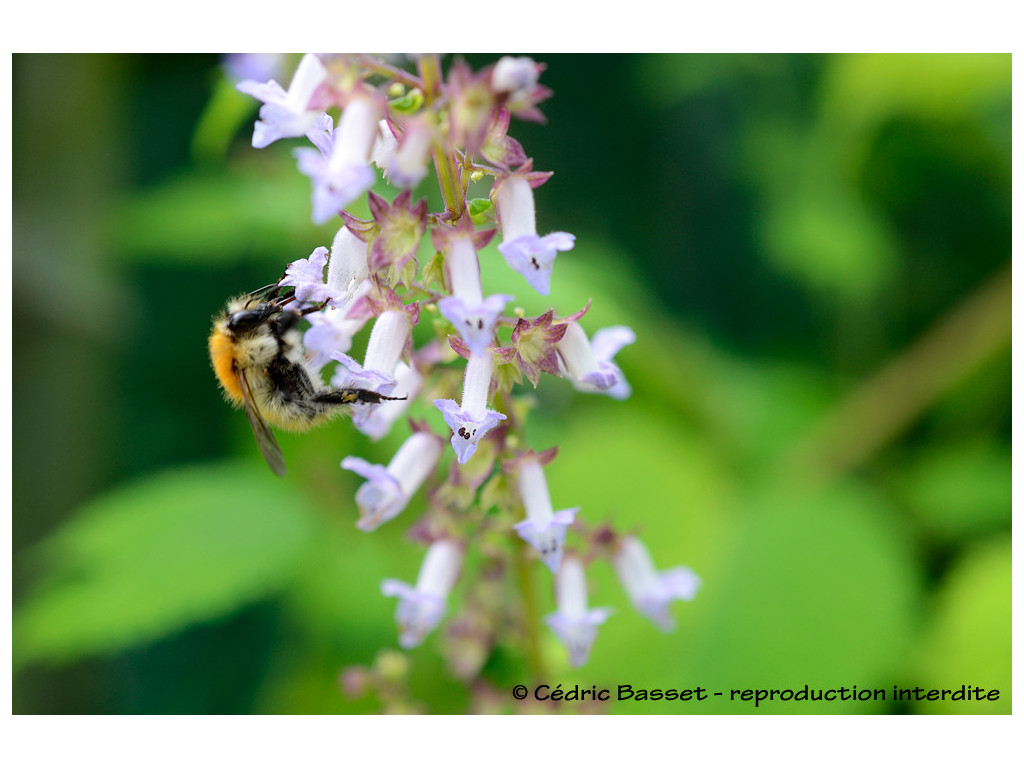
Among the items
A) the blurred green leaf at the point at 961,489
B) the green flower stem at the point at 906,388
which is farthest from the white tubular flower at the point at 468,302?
the blurred green leaf at the point at 961,489

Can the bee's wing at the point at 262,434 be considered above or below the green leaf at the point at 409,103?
below

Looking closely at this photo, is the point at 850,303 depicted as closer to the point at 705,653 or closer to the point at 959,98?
the point at 959,98

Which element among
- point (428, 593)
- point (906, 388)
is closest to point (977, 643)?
point (906, 388)

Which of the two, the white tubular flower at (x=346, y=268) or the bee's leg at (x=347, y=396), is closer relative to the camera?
the white tubular flower at (x=346, y=268)

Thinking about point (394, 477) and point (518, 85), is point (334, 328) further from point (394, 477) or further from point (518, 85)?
point (518, 85)

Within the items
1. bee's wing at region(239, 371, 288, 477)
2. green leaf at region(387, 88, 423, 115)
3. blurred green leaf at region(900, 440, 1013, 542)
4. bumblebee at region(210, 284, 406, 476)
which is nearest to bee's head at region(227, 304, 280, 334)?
bumblebee at region(210, 284, 406, 476)

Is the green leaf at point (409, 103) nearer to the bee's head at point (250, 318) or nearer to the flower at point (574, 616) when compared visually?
the bee's head at point (250, 318)
